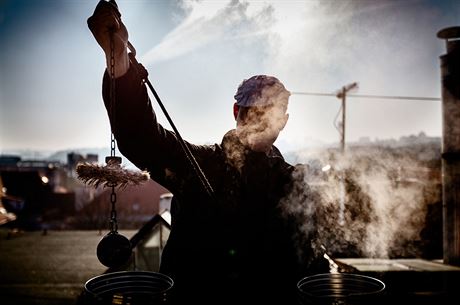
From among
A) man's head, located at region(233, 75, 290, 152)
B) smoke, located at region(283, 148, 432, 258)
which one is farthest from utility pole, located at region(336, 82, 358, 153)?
man's head, located at region(233, 75, 290, 152)

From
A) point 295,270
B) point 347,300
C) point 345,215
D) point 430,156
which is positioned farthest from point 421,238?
point 347,300

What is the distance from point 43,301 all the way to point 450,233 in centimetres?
1159

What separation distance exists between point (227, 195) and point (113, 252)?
1.24 metres

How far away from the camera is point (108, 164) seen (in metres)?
1.73

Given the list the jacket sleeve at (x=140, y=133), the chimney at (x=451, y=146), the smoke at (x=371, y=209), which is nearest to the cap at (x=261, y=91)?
the jacket sleeve at (x=140, y=133)

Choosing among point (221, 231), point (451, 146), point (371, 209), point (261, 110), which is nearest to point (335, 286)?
point (221, 231)

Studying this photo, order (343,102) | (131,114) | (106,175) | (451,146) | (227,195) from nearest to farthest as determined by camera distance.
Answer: (106,175)
(131,114)
(227,195)
(451,146)
(343,102)

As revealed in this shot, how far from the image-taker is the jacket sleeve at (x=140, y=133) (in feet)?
6.33

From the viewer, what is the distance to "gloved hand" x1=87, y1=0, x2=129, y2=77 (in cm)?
169

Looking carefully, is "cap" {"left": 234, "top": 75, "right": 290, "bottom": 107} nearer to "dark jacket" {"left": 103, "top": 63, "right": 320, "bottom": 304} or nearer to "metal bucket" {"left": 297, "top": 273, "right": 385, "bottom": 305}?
"dark jacket" {"left": 103, "top": 63, "right": 320, "bottom": 304}

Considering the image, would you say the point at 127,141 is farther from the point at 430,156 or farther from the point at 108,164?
the point at 430,156

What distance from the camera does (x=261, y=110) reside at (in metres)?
2.87

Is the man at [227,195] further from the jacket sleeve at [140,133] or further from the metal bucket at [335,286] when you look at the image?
the metal bucket at [335,286]

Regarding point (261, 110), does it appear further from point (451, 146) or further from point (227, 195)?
point (451, 146)
